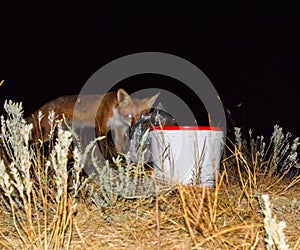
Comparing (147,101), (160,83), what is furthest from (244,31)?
(147,101)

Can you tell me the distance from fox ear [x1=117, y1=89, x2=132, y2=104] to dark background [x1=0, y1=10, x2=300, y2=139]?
10.0ft

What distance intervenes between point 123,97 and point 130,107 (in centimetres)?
10

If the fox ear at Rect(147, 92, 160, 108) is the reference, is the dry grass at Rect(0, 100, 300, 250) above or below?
below

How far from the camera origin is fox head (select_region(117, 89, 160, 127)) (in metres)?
3.74

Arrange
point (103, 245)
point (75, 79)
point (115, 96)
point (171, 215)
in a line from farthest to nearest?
point (75, 79) < point (115, 96) < point (171, 215) < point (103, 245)

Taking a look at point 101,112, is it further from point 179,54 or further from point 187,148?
point 179,54

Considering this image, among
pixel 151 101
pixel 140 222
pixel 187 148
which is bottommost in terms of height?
pixel 140 222

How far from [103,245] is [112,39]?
253 inches

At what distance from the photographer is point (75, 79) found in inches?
292

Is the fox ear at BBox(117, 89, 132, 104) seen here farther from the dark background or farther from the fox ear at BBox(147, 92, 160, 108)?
the dark background

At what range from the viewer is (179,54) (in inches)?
291

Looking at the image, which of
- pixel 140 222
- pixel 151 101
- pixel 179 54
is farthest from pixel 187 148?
pixel 179 54

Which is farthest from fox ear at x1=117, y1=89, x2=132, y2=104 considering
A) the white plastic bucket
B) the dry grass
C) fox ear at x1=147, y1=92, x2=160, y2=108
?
the dry grass

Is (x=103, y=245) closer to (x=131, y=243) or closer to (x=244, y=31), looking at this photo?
(x=131, y=243)
